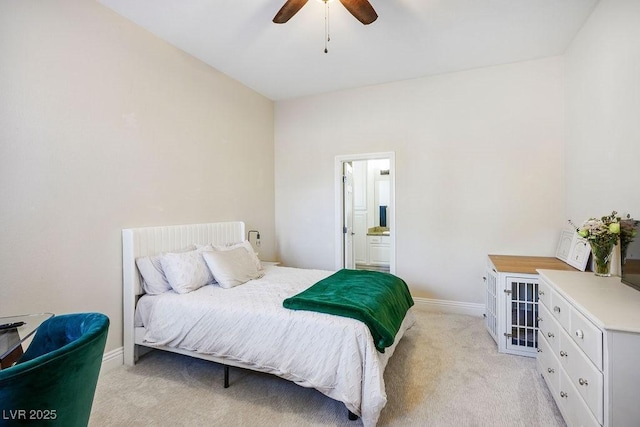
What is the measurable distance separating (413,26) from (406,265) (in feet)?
8.82

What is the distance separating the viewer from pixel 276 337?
81.0 inches

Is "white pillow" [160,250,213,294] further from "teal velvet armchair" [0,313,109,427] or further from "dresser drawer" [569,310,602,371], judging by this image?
"dresser drawer" [569,310,602,371]

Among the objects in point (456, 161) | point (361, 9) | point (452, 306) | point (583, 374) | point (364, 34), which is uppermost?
point (364, 34)

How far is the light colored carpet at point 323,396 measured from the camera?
6.21ft

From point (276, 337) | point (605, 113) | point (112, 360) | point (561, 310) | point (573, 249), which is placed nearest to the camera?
point (561, 310)

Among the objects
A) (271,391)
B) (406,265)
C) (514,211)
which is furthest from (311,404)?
(514,211)

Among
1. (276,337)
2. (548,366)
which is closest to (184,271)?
(276,337)

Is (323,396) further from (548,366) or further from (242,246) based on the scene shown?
(242,246)

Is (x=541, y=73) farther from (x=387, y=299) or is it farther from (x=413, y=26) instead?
(x=387, y=299)

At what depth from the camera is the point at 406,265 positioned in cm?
397

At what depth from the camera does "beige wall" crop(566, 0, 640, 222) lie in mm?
1973

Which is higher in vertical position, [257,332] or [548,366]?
[257,332]

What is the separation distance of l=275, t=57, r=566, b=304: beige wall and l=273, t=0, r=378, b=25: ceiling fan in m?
1.90

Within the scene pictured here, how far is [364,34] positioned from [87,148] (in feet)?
8.49
